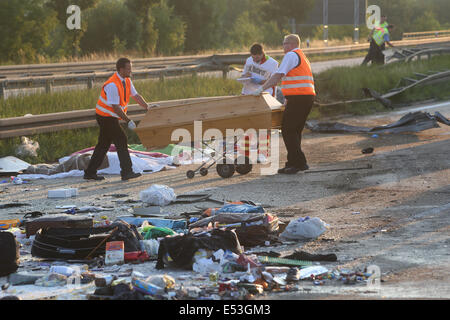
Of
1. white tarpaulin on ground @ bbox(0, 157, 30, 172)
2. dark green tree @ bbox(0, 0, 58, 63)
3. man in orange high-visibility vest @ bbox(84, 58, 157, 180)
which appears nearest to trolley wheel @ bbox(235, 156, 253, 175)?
man in orange high-visibility vest @ bbox(84, 58, 157, 180)

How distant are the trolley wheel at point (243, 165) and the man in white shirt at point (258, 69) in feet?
4.19

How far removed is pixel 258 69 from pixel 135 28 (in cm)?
3400

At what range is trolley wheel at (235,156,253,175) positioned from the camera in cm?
1197

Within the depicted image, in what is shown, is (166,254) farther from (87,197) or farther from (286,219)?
(87,197)

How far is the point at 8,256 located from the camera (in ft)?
22.4

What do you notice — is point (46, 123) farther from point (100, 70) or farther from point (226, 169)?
point (100, 70)

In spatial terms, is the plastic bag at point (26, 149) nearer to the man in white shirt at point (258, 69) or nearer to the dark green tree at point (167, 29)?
the man in white shirt at point (258, 69)

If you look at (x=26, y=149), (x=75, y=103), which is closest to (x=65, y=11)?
(x=75, y=103)

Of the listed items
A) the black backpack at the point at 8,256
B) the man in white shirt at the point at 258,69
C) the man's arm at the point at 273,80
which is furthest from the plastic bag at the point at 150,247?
the man in white shirt at the point at 258,69

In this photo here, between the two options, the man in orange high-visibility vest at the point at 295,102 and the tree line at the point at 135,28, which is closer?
the man in orange high-visibility vest at the point at 295,102

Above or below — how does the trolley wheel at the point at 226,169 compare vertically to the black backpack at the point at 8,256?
below

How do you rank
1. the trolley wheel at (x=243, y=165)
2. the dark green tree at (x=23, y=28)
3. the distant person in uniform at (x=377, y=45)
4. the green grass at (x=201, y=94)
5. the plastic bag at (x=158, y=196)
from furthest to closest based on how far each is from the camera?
the dark green tree at (x=23, y=28) < the distant person in uniform at (x=377, y=45) < the green grass at (x=201, y=94) < the trolley wheel at (x=243, y=165) < the plastic bag at (x=158, y=196)

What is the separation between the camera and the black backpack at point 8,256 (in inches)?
267

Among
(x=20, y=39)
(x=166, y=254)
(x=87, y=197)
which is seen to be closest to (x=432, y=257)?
(x=166, y=254)
